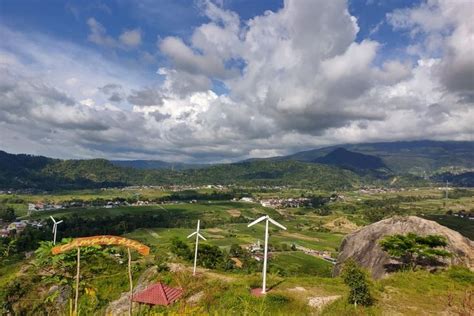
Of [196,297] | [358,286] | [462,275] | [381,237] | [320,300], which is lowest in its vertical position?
[196,297]

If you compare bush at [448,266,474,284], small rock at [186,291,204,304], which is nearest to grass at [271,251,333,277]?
bush at [448,266,474,284]

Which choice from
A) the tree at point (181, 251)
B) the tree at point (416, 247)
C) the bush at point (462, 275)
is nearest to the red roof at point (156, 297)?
the tree at point (416, 247)

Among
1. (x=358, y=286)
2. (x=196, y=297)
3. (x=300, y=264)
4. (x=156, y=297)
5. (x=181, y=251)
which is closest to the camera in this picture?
(x=358, y=286)

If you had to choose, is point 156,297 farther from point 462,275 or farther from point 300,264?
point 300,264

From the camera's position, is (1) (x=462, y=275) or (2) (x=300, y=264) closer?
(1) (x=462, y=275)

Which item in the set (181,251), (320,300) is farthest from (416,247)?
(181,251)

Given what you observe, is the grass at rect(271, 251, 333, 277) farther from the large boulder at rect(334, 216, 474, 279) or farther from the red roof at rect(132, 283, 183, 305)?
the red roof at rect(132, 283, 183, 305)

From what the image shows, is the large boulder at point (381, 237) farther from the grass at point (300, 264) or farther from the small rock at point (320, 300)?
the grass at point (300, 264)
